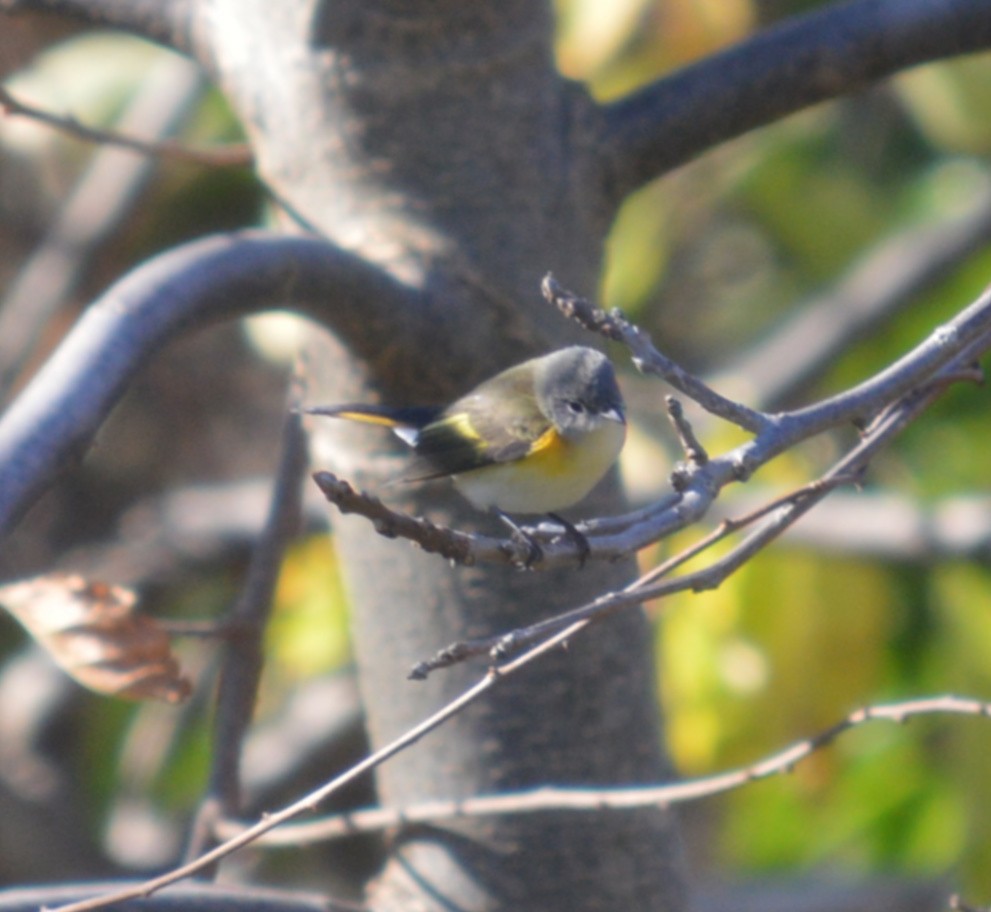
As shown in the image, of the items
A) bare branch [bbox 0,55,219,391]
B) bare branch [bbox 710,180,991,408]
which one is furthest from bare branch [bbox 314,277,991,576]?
bare branch [bbox 0,55,219,391]

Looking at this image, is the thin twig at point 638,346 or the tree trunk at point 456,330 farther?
the tree trunk at point 456,330

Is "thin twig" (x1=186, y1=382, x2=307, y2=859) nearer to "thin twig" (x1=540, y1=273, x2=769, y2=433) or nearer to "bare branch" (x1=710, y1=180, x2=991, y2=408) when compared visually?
"thin twig" (x1=540, y1=273, x2=769, y2=433)

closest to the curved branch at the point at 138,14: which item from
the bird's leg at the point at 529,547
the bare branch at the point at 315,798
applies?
the bird's leg at the point at 529,547

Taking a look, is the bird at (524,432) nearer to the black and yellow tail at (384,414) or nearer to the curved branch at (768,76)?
the black and yellow tail at (384,414)

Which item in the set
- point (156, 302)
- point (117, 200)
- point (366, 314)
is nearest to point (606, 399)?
point (366, 314)

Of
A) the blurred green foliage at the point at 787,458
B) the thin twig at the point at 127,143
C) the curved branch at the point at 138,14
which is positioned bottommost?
the thin twig at the point at 127,143

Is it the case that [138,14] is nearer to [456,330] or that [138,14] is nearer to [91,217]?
[456,330]

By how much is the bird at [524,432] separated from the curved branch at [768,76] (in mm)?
189

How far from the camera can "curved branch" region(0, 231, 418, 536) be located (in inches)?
34.6

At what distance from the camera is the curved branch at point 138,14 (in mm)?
1330

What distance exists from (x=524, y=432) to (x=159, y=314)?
638 mm

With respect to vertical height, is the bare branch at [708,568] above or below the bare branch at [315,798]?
above

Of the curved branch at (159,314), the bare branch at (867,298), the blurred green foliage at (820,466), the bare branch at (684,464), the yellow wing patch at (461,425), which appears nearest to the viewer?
the bare branch at (684,464)

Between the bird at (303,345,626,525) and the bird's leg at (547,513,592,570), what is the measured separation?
0.05 feet
